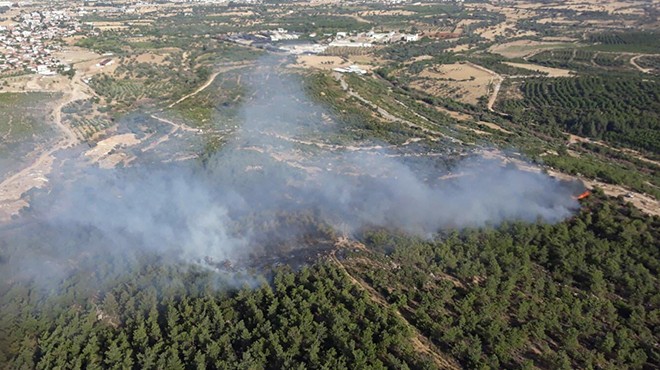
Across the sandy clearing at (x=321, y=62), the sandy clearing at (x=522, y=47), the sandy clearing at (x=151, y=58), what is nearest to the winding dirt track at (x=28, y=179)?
the sandy clearing at (x=151, y=58)

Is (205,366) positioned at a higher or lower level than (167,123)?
Result: higher

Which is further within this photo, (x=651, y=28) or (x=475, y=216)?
(x=651, y=28)

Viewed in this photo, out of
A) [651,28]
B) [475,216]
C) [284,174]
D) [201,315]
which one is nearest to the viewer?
[201,315]

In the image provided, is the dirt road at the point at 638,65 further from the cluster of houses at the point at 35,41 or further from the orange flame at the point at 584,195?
the cluster of houses at the point at 35,41

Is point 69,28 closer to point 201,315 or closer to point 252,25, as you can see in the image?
point 252,25

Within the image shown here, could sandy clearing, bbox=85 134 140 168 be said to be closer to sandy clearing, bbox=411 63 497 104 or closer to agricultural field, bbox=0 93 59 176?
agricultural field, bbox=0 93 59 176

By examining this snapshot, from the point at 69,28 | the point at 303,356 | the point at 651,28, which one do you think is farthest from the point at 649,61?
the point at 69,28

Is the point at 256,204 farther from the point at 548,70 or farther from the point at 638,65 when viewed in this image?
the point at 638,65
